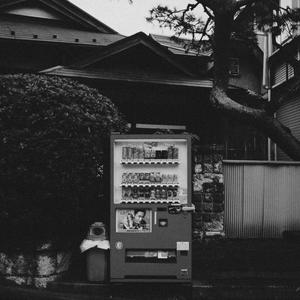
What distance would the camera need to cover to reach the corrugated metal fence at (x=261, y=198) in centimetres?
1014

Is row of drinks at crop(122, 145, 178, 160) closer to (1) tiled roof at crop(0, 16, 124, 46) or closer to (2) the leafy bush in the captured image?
(2) the leafy bush

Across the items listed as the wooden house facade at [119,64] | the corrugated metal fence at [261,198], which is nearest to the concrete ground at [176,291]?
the corrugated metal fence at [261,198]

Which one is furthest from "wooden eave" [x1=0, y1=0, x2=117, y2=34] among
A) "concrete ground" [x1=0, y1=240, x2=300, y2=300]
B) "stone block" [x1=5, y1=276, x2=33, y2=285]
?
"stone block" [x1=5, y1=276, x2=33, y2=285]

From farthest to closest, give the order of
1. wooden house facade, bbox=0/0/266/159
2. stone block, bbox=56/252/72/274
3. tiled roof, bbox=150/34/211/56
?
tiled roof, bbox=150/34/211/56, wooden house facade, bbox=0/0/266/159, stone block, bbox=56/252/72/274

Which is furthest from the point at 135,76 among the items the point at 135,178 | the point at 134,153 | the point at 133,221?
the point at 133,221

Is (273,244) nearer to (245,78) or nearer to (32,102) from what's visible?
(32,102)

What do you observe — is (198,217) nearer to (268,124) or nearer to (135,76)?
(268,124)

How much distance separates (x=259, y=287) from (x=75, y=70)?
25.9ft

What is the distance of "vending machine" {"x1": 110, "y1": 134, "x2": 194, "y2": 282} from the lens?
630 cm

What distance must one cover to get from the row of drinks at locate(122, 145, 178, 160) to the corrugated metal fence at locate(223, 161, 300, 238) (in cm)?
400

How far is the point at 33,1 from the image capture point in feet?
56.7

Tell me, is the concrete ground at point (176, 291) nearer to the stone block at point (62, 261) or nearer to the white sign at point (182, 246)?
the stone block at point (62, 261)

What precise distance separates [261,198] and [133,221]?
478 centimetres

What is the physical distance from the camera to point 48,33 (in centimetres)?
1594
